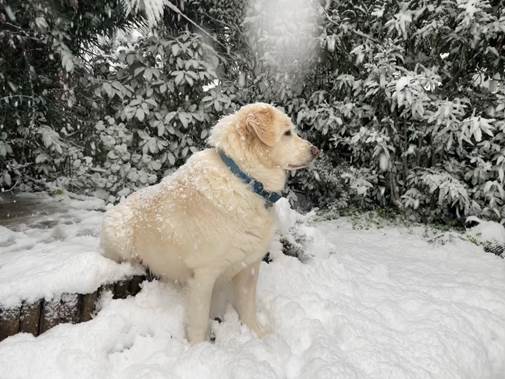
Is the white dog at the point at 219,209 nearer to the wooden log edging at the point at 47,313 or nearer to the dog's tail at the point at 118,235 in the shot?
the dog's tail at the point at 118,235

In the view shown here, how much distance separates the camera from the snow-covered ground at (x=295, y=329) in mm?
1988

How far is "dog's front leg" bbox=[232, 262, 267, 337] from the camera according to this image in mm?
2354

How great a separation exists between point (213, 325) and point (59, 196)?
109 inches

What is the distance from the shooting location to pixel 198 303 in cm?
209

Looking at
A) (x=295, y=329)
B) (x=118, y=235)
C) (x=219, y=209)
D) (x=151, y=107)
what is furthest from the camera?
Answer: (x=151, y=107)

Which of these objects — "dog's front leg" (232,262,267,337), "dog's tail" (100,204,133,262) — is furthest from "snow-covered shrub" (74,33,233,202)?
"dog's front leg" (232,262,267,337)

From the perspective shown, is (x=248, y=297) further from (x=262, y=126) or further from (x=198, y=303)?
(x=262, y=126)

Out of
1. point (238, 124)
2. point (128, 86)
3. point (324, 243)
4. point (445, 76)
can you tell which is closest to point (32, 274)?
point (238, 124)

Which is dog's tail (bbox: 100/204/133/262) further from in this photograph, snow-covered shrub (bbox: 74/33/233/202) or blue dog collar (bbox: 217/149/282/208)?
snow-covered shrub (bbox: 74/33/233/202)

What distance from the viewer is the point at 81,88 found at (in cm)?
437

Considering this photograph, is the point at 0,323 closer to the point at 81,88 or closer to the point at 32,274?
the point at 32,274

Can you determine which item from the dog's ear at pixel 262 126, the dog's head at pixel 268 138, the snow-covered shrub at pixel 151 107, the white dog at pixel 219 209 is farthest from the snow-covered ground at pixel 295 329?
the snow-covered shrub at pixel 151 107

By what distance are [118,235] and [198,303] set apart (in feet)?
1.99

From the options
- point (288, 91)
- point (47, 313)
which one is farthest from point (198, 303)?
point (288, 91)
